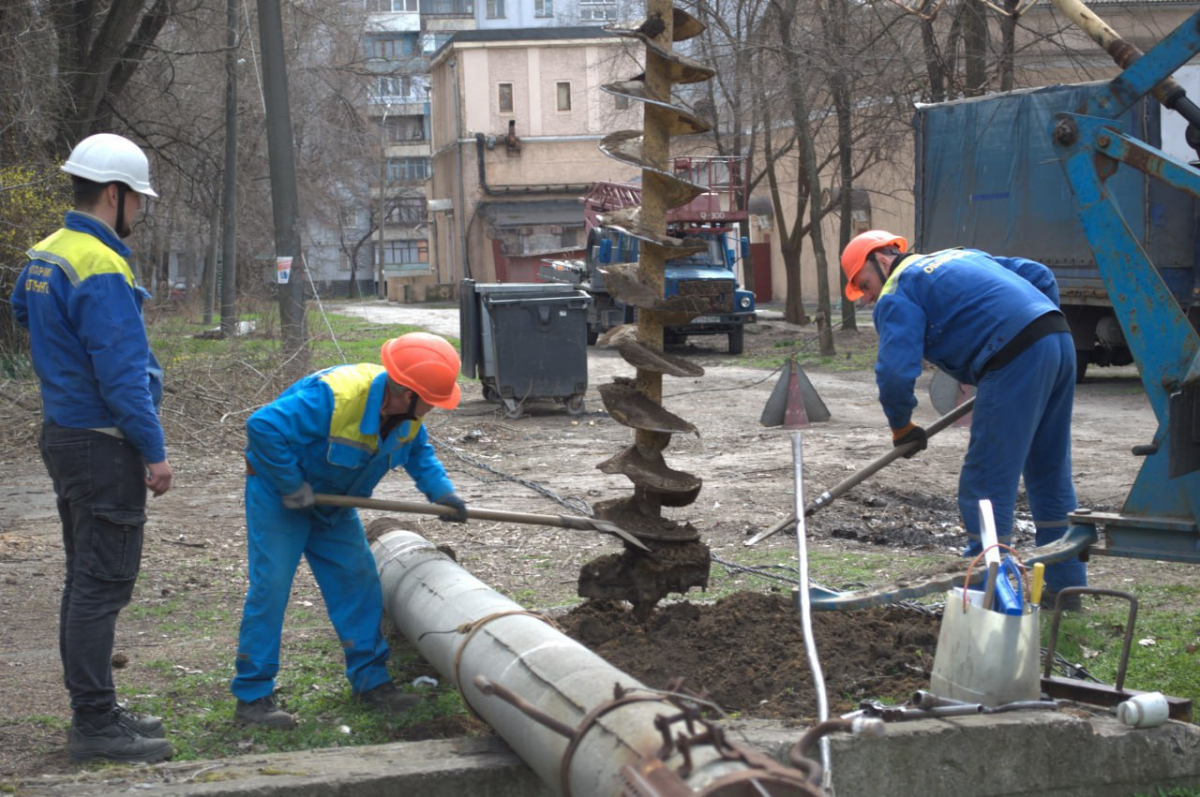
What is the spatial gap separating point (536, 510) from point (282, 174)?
6707 mm

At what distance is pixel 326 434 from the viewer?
492 centimetres

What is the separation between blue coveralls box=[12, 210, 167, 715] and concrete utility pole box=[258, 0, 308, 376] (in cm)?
1022

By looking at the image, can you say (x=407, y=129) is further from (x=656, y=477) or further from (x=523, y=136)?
(x=656, y=477)

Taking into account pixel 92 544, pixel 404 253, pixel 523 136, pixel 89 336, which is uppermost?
pixel 523 136

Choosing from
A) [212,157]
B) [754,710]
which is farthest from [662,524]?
[212,157]

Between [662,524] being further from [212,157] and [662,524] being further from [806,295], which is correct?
[806,295]

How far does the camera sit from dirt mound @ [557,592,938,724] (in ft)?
15.2

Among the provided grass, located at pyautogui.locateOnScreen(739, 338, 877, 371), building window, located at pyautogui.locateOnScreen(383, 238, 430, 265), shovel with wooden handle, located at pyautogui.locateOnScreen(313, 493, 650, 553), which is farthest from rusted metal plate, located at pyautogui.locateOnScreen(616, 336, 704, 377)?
building window, located at pyautogui.locateOnScreen(383, 238, 430, 265)

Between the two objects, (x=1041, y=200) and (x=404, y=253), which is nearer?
(x=1041, y=200)

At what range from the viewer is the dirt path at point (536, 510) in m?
5.89

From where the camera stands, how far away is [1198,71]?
14.7 m

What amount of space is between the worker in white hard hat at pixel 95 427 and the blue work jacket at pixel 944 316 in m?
3.07

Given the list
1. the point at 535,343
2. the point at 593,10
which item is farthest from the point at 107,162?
the point at 593,10

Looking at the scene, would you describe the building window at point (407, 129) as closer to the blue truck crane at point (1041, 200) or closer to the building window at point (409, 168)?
the building window at point (409, 168)
